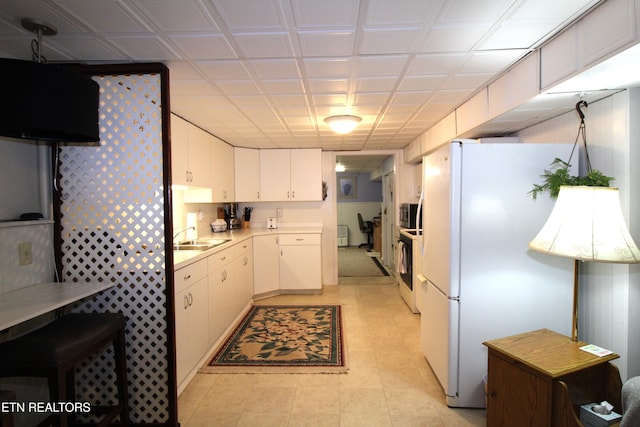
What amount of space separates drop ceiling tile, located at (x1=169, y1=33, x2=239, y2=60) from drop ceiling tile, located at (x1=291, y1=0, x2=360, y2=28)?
17.5 inches

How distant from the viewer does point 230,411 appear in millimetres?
2037

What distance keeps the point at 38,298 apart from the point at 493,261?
258 cm

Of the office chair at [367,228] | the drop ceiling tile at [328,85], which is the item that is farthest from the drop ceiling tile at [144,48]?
the office chair at [367,228]

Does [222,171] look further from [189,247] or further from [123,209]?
[123,209]

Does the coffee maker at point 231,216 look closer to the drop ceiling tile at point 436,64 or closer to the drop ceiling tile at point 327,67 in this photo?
the drop ceiling tile at point 327,67

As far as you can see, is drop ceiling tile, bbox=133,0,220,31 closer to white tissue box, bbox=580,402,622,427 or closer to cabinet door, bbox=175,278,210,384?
cabinet door, bbox=175,278,210,384

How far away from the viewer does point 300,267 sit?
4.50m

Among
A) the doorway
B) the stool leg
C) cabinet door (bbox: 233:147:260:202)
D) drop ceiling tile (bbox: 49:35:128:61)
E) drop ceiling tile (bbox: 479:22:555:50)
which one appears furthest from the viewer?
the doorway

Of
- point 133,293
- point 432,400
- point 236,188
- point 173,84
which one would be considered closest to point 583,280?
point 432,400

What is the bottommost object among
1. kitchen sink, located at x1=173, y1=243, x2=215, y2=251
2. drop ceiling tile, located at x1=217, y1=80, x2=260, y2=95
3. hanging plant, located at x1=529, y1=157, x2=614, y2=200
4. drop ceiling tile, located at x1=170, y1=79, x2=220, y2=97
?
kitchen sink, located at x1=173, y1=243, x2=215, y2=251

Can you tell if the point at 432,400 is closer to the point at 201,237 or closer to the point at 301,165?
the point at 201,237

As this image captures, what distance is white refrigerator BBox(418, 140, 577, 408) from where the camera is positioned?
196cm

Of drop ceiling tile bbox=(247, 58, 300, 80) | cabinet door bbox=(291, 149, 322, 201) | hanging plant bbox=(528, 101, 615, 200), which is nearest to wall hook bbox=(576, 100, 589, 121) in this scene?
hanging plant bbox=(528, 101, 615, 200)

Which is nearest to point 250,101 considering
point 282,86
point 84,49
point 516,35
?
point 282,86
